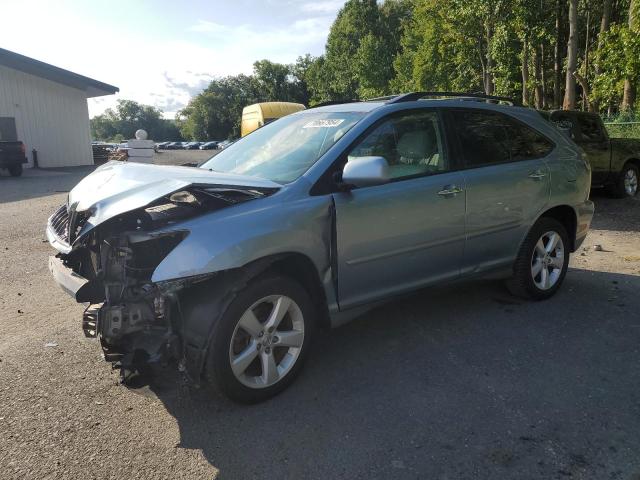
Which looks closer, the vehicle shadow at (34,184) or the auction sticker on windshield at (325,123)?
the auction sticker on windshield at (325,123)

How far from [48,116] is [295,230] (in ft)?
80.2

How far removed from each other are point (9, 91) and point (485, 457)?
983 inches

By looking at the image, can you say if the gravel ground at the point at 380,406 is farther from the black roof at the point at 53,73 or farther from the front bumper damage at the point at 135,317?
the black roof at the point at 53,73

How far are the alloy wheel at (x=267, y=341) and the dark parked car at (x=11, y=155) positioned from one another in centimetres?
1895

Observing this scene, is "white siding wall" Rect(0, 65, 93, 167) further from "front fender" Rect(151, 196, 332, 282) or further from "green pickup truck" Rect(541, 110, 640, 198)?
"front fender" Rect(151, 196, 332, 282)

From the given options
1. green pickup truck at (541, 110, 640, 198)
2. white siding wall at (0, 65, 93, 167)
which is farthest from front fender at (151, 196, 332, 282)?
white siding wall at (0, 65, 93, 167)

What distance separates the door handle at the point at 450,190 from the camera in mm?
3874

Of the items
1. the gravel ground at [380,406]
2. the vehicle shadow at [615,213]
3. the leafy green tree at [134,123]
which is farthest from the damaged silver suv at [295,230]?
the leafy green tree at [134,123]

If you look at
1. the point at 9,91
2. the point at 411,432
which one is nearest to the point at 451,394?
the point at 411,432

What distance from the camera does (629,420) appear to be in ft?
9.52

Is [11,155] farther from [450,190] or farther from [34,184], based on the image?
[450,190]

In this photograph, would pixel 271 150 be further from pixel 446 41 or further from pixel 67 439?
pixel 446 41

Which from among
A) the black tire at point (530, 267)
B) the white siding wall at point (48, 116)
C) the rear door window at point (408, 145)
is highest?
the white siding wall at point (48, 116)

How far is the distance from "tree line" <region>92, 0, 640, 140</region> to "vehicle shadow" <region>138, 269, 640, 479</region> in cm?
948
